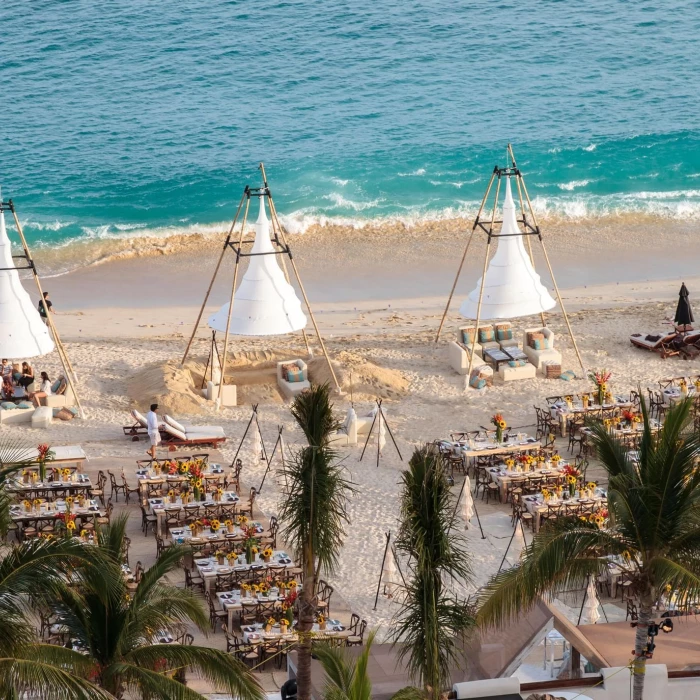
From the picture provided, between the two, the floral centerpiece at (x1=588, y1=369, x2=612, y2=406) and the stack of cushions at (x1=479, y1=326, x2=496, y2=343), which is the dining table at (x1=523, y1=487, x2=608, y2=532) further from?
the stack of cushions at (x1=479, y1=326, x2=496, y2=343)

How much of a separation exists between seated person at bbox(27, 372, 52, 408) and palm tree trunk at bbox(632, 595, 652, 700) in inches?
607

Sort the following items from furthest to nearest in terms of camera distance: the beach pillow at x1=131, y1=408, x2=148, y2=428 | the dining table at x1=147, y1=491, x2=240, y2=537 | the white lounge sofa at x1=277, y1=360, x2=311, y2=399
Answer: the white lounge sofa at x1=277, y1=360, x2=311, y2=399 → the beach pillow at x1=131, y1=408, x2=148, y2=428 → the dining table at x1=147, y1=491, x2=240, y2=537

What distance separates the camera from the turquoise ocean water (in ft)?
173

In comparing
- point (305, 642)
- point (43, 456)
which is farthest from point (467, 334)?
point (305, 642)

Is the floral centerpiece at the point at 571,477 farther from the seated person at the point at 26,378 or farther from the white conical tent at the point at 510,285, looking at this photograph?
the seated person at the point at 26,378

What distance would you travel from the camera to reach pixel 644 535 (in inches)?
585

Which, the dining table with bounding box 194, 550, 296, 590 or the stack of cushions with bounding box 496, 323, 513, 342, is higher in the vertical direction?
the stack of cushions with bounding box 496, 323, 513, 342

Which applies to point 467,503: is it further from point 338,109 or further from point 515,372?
point 338,109

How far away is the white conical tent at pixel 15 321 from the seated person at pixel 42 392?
0.79m

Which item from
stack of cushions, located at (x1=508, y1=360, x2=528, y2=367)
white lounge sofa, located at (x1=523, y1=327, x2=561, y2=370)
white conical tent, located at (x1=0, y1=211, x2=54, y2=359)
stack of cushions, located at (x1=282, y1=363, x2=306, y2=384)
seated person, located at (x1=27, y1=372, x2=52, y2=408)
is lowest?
seated person, located at (x1=27, y1=372, x2=52, y2=408)

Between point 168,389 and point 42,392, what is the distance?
2393mm

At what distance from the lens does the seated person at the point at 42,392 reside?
28109mm

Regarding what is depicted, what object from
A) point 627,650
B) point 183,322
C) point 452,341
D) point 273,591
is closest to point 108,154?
point 183,322

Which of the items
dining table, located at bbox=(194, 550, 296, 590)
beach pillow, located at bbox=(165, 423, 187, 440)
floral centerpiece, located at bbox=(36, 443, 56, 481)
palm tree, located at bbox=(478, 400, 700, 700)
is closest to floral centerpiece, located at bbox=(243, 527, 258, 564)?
dining table, located at bbox=(194, 550, 296, 590)
